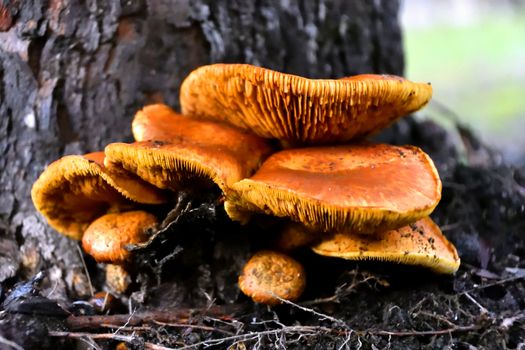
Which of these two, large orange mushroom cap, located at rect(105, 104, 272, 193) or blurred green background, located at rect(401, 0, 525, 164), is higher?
large orange mushroom cap, located at rect(105, 104, 272, 193)

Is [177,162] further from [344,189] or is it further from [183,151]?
[344,189]

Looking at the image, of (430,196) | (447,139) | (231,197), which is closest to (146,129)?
(231,197)

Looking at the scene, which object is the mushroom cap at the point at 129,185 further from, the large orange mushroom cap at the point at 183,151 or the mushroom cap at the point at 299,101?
the mushroom cap at the point at 299,101

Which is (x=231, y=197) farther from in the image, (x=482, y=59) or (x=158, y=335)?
(x=482, y=59)

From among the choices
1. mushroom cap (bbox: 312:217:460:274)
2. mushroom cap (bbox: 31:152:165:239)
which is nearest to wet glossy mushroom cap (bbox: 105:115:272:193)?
mushroom cap (bbox: 31:152:165:239)

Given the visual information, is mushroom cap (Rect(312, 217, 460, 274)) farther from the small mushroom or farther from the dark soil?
the small mushroom

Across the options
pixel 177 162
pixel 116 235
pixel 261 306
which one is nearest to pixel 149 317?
pixel 116 235
